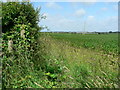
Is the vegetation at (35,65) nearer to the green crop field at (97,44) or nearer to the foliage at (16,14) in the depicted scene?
the foliage at (16,14)

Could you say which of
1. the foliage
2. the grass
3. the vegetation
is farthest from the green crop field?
the grass

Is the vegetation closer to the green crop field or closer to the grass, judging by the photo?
the grass

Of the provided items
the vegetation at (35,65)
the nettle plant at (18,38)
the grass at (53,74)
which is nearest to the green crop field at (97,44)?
the vegetation at (35,65)

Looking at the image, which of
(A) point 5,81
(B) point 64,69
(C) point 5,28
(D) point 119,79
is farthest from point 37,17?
(D) point 119,79

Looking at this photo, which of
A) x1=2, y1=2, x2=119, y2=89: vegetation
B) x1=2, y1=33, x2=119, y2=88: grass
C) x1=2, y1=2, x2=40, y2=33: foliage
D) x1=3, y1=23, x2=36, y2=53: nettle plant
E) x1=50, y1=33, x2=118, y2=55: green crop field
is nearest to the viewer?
x1=2, y1=33, x2=119, y2=88: grass

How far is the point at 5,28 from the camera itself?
5074 mm

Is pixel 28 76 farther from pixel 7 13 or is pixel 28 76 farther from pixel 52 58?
pixel 7 13

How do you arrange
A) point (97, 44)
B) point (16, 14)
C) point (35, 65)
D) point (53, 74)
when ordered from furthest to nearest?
point (97, 44)
point (16, 14)
point (35, 65)
point (53, 74)

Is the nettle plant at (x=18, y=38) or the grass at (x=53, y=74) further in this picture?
the nettle plant at (x=18, y=38)

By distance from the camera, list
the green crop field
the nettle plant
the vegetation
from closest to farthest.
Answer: the vegetation < the nettle plant < the green crop field

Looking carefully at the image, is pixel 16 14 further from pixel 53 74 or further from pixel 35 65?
pixel 53 74

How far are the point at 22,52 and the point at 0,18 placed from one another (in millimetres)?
1216

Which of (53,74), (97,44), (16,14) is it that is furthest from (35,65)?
(97,44)

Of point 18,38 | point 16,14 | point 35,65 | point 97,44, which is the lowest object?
point 97,44
